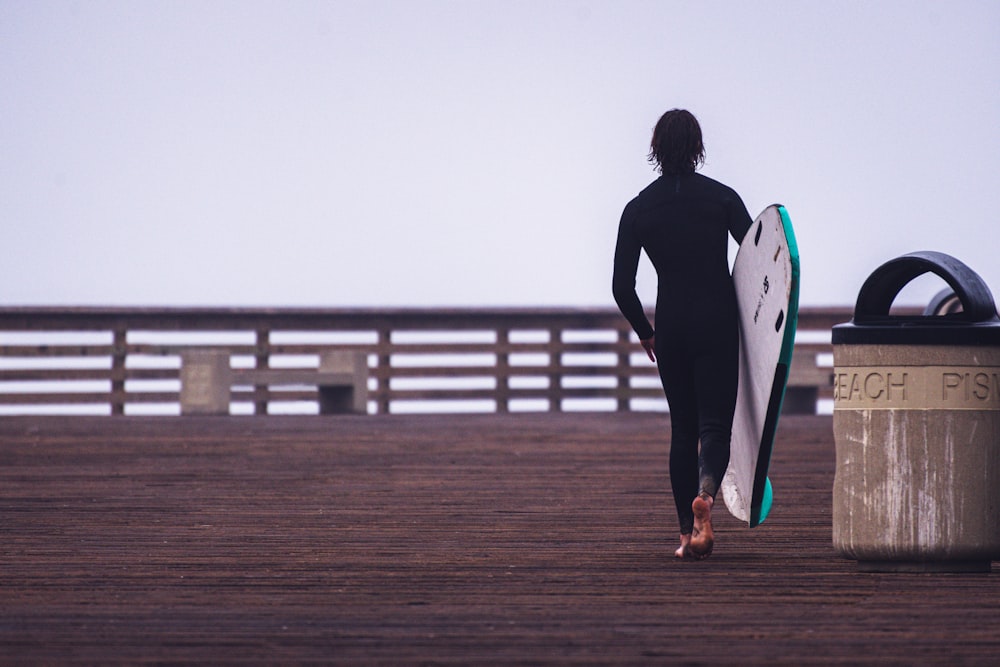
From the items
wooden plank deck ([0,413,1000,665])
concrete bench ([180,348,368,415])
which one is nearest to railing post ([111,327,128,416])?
concrete bench ([180,348,368,415])

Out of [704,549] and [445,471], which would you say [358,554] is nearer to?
[704,549]

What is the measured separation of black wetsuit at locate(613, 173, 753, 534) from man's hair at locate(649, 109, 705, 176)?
0.14 ft

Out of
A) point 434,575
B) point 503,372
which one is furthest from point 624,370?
point 434,575

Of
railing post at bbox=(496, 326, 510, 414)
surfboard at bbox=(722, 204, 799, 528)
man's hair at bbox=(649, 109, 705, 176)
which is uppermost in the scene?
man's hair at bbox=(649, 109, 705, 176)

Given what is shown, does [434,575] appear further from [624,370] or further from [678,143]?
[624,370]

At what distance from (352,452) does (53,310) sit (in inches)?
262

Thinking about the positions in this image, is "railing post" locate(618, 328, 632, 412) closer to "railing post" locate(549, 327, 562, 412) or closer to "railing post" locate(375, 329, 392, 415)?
"railing post" locate(549, 327, 562, 412)

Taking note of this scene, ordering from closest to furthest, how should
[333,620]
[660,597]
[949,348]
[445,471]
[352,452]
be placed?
[333,620]
[660,597]
[949,348]
[445,471]
[352,452]

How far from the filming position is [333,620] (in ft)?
12.3

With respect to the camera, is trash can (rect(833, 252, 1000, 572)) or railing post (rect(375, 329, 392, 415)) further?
railing post (rect(375, 329, 392, 415))

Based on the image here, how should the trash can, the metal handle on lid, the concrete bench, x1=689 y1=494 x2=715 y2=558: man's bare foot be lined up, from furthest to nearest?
1. the concrete bench
2. x1=689 y1=494 x2=715 y2=558: man's bare foot
3. the metal handle on lid
4. the trash can

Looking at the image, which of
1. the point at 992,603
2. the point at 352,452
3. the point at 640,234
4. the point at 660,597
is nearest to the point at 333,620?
the point at 660,597

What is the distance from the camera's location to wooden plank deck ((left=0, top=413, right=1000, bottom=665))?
11.1 feet

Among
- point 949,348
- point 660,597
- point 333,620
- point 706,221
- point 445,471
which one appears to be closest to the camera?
point 333,620
